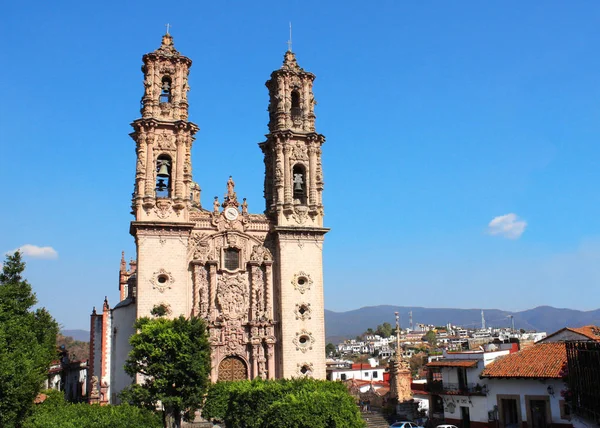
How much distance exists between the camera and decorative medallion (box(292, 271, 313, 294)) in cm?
3300

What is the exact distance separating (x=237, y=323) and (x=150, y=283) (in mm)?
4845

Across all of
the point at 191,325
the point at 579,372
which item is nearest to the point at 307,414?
the point at 191,325

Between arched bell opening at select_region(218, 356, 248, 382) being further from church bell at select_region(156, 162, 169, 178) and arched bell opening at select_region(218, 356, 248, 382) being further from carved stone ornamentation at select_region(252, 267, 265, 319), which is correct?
church bell at select_region(156, 162, 169, 178)

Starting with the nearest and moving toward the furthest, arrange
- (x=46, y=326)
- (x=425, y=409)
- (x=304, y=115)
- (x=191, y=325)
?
(x=191, y=325) → (x=46, y=326) → (x=304, y=115) → (x=425, y=409)

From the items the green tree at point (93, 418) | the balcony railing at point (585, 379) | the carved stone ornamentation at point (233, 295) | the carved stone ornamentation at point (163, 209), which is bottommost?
the green tree at point (93, 418)

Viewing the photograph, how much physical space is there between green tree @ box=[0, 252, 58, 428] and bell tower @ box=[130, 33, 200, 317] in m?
4.50

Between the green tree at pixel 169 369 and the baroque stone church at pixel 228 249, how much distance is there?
4196 mm

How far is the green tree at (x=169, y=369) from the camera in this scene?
2558 cm

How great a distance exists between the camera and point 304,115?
118ft

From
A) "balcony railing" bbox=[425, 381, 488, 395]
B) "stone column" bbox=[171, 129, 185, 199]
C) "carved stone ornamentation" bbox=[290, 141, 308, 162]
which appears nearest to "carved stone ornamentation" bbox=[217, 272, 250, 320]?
"stone column" bbox=[171, 129, 185, 199]

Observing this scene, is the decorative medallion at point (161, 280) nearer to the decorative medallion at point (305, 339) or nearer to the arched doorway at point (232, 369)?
the arched doorway at point (232, 369)

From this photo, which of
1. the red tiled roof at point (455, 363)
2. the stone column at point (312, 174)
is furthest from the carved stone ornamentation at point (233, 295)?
the red tiled roof at point (455, 363)

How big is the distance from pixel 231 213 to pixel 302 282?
5.23 meters

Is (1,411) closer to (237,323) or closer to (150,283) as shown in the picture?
(150,283)
